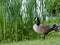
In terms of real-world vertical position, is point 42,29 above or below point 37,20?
below

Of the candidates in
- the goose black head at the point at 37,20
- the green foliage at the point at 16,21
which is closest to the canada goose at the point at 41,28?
the goose black head at the point at 37,20

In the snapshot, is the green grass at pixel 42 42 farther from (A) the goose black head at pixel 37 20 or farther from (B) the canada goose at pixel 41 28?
(A) the goose black head at pixel 37 20

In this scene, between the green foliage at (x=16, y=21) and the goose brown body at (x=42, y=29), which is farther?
the green foliage at (x=16, y=21)

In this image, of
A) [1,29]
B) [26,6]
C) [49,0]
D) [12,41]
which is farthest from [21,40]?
[49,0]

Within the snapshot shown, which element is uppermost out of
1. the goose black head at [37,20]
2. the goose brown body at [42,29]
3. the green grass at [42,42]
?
the goose black head at [37,20]

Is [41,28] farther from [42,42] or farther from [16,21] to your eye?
[16,21]

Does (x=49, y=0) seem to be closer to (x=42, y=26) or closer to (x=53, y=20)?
(x=53, y=20)

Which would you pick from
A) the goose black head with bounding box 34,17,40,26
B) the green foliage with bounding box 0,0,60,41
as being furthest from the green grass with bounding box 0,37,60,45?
the goose black head with bounding box 34,17,40,26

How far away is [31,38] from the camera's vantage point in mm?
3361

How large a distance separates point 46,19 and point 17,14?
53 cm

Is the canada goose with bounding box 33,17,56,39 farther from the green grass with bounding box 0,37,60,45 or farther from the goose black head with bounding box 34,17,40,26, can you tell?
the green grass with bounding box 0,37,60,45

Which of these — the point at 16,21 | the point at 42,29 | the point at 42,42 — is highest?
the point at 16,21

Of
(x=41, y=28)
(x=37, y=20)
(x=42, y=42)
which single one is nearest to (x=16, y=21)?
(x=37, y=20)

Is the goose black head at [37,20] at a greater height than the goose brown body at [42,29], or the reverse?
the goose black head at [37,20]
